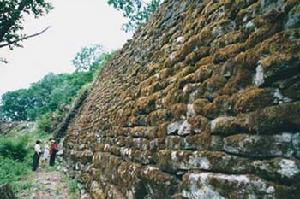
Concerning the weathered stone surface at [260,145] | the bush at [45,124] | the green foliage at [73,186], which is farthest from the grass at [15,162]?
the weathered stone surface at [260,145]

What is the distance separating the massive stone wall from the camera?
240 centimetres

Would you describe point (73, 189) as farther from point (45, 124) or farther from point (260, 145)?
point (45, 124)

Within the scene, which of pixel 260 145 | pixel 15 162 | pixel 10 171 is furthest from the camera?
pixel 15 162

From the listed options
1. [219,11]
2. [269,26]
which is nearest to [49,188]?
[219,11]

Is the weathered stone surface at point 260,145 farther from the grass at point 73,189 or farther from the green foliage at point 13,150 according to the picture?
the green foliage at point 13,150

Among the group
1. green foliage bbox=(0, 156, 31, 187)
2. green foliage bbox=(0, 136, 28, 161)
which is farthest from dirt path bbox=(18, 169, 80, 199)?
green foliage bbox=(0, 136, 28, 161)

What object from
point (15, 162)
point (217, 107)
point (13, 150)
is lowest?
point (15, 162)

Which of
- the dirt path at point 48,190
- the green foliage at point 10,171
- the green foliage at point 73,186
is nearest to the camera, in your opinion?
the dirt path at point 48,190

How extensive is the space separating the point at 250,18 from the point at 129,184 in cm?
308

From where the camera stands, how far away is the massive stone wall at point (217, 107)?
240 cm

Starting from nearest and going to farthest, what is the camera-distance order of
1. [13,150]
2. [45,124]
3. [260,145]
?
[260,145] < [13,150] < [45,124]

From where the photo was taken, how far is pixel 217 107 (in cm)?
319

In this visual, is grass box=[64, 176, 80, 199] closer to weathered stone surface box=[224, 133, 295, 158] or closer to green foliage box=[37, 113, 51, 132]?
weathered stone surface box=[224, 133, 295, 158]

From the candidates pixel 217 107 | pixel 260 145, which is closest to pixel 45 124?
pixel 217 107
